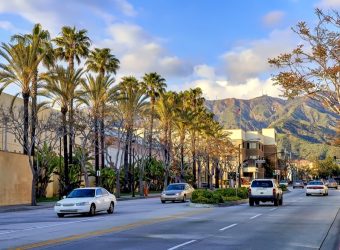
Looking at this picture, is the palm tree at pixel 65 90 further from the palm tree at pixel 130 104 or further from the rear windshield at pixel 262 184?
the rear windshield at pixel 262 184

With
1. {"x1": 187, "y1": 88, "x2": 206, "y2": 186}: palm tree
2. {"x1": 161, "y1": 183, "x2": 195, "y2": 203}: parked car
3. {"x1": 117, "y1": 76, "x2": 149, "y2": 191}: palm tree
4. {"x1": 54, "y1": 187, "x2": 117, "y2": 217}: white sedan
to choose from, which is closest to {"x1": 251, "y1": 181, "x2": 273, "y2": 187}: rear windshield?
{"x1": 161, "y1": 183, "x2": 195, "y2": 203}: parked car

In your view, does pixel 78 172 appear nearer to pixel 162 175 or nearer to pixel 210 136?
pixel 162 175

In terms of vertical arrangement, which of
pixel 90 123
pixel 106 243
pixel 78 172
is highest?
pixel 90 123

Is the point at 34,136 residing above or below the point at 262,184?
above

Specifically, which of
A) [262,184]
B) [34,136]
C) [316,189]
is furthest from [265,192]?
[316,189]

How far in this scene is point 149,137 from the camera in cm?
6781

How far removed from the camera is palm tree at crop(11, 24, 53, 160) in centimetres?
4081

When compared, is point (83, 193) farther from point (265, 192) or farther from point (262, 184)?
point (262, 184)

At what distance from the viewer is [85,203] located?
2552 centimetres

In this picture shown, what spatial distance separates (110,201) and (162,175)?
53279 millimetres

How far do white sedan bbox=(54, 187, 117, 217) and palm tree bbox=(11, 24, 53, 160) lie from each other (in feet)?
50.4

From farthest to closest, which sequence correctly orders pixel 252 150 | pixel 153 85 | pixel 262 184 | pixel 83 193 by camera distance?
pixel 252 150, pixel 153 85, pixel 262 184, pixel 83 193

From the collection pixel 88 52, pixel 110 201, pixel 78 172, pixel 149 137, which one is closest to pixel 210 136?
pixel 149 137

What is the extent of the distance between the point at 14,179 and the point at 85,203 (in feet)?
59.8
